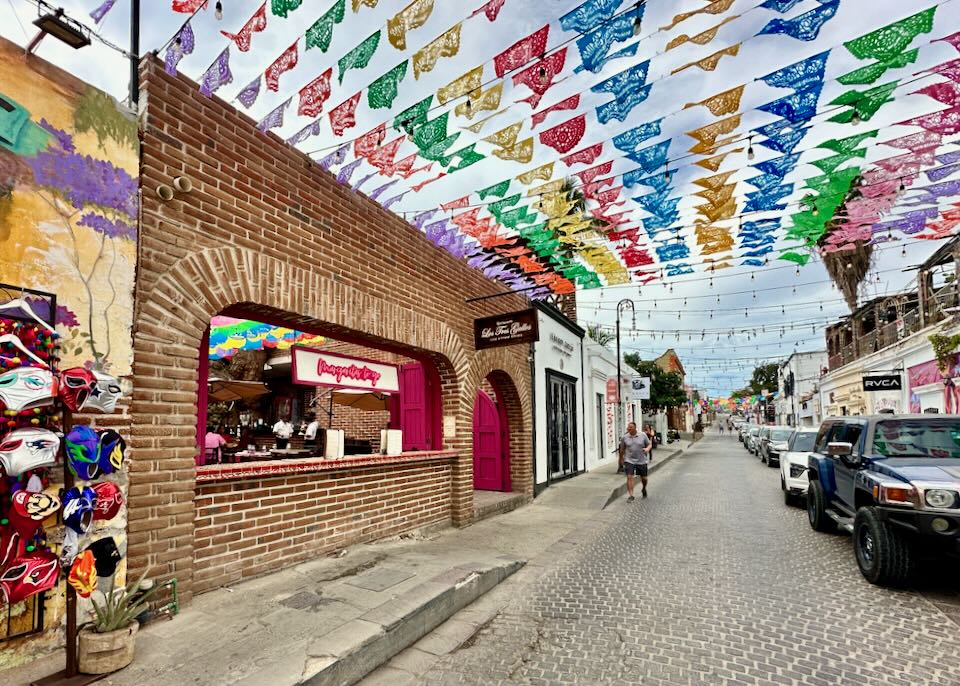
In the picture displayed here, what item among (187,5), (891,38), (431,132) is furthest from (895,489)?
(187,5)

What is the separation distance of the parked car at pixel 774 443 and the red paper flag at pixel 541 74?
1795 centimetres

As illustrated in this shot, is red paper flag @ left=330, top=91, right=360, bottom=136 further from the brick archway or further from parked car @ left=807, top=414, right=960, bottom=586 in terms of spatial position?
parked car @ left=807, top=414, right=960, bottom=586

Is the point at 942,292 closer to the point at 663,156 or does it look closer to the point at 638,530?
the point at 638,530

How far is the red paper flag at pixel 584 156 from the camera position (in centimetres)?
570

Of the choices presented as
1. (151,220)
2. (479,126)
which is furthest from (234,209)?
(479,126)

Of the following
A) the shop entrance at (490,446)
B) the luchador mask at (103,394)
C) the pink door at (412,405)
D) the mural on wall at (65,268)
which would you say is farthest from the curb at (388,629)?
the shop entrance at (490,446)

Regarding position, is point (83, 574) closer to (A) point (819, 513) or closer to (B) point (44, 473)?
(B) point (44, 473)

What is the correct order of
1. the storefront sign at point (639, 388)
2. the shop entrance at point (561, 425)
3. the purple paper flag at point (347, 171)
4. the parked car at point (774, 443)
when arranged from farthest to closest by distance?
the storefront sign at point (639, 388)
the parked car at point (774, 443)
the shop entrance at point (561, 425)
the purple paper flag at point (347, 171)

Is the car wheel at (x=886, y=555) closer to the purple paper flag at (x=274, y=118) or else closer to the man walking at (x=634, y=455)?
the man walking at (x=634, y=455)

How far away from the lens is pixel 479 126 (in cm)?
525

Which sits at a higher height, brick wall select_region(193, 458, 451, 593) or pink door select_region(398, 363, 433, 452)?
pink door select_region(398, 363, 433, 452)

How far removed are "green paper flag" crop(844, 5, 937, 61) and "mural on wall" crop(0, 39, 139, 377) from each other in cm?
598

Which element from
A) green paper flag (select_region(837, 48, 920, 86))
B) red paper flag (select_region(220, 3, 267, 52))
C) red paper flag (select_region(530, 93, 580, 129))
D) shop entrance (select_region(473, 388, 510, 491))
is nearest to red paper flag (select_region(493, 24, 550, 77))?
red paper flag (select_region(530, 93, 580, 129))

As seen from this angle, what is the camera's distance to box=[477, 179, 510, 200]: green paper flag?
638 centimetres
